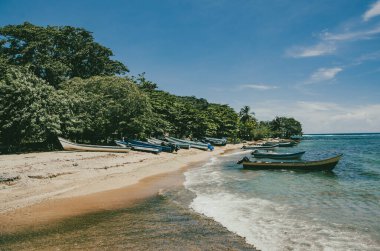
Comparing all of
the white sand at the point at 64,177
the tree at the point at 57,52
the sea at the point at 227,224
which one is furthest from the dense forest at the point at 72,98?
the sea at the point at 227,224

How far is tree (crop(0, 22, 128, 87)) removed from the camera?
145 feet

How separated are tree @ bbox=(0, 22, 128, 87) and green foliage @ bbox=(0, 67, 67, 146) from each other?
1457 centimetres

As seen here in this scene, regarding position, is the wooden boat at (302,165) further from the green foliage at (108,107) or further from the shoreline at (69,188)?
the green foliage at (108,107)

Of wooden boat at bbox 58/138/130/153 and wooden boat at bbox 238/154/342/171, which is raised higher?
wooden boat at bbox 58/138/130/153

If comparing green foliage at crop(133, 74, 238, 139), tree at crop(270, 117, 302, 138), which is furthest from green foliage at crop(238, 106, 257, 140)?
tree at crop(270, 117, 302, 138)

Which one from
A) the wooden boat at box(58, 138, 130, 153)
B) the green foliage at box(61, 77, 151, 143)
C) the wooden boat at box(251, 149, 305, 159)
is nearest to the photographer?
the wooden boat at box(58, 138, 130, 153)

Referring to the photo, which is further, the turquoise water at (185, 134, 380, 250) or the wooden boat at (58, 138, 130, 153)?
the wooden boat at (58, 138, 130, 153)

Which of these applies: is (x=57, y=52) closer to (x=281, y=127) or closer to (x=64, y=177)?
(x=64, y=177)

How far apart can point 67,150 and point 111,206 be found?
19908mm

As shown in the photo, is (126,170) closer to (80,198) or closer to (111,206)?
(80,198)

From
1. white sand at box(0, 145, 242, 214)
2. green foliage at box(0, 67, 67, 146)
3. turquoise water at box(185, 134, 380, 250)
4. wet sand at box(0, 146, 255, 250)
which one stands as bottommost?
turquoise water at box(185, 134, 380, 250)

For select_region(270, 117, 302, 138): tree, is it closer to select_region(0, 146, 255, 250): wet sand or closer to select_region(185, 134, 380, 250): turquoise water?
select_region(185, 134, 380, 250): turquoise water

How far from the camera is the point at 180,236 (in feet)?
28.3

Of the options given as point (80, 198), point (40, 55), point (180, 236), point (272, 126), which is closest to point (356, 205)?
point (180, 236)
